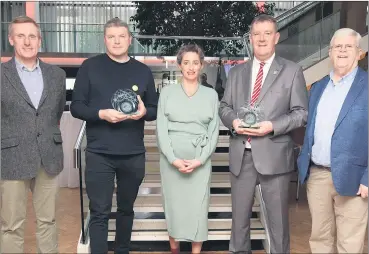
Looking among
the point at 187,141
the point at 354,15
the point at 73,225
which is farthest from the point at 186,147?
the point at 354,15

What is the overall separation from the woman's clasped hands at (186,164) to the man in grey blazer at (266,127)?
241 millimetres

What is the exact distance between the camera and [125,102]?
2594 mm

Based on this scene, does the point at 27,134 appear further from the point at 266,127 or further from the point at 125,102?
the point at 266,127

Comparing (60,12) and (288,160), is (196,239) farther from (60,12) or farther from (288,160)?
(60,12)

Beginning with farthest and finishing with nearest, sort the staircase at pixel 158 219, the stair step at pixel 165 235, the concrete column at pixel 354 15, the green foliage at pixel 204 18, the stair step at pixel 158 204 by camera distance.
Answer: the green foliage at pixel 204 18 → the concrete column at pixel 354 15 → the stair step at pixel 158 204 → the stair step at pixel 165 235 → the staircase at pixel 158 219

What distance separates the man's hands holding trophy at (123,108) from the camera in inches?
101

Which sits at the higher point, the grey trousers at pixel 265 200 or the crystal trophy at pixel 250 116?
the crystal trophy at pixel 250 116

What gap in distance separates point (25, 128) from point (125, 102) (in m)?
0.63

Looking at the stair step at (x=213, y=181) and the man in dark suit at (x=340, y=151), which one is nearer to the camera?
the man in dark suit at (x=340, y=151)

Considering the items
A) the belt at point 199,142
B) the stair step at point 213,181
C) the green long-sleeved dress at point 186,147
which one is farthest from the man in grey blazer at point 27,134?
the stair step at point 213,181

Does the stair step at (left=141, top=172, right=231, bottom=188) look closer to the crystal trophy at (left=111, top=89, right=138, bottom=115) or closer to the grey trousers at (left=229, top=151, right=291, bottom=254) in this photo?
the grey trousers at (left=229, top=151, right=291, bottom=254)

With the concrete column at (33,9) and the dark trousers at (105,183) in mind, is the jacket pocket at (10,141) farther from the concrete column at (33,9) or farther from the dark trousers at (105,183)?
the concrete column at (33,9)

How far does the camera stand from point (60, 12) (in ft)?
48.8

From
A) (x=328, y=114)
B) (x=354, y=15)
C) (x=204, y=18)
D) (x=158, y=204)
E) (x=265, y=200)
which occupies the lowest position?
(x=158, y=204)
